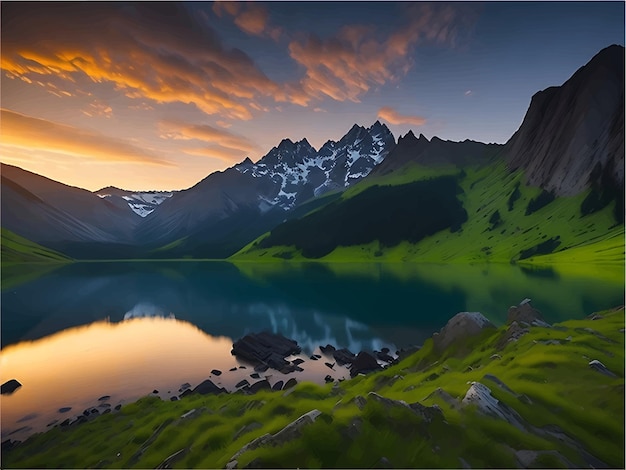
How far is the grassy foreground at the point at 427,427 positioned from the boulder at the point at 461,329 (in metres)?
2.83

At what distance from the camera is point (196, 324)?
8294cm

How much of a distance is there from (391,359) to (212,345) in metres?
32.3

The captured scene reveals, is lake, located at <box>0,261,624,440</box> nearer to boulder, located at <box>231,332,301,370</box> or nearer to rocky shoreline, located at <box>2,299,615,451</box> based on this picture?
rocky shoreline, located at <box>2,299,615,451</box>

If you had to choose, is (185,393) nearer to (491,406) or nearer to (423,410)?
(423,410)

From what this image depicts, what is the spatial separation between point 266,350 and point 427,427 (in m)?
47.0

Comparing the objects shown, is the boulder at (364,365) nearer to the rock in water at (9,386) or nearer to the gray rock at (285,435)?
the gray rock at (285,435)

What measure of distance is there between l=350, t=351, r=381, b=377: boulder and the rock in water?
4288 centimetres

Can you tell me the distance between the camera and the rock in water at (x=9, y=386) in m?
43.3

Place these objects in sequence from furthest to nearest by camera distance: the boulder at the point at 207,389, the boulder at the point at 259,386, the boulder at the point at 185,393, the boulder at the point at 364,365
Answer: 1. the boulder at the point at 364,365
2. the boulder at the point at 207,389
3. the boulder at the point at 259,386
4. the boulder at the point at 185,393

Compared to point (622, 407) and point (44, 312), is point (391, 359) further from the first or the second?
point (44, 312)

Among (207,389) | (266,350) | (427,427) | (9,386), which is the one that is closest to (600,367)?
(427,427)

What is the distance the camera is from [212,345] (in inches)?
2522

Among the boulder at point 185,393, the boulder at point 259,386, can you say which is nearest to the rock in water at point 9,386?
the boulder at point 185,393

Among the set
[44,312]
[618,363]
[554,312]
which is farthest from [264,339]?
[44,312]
